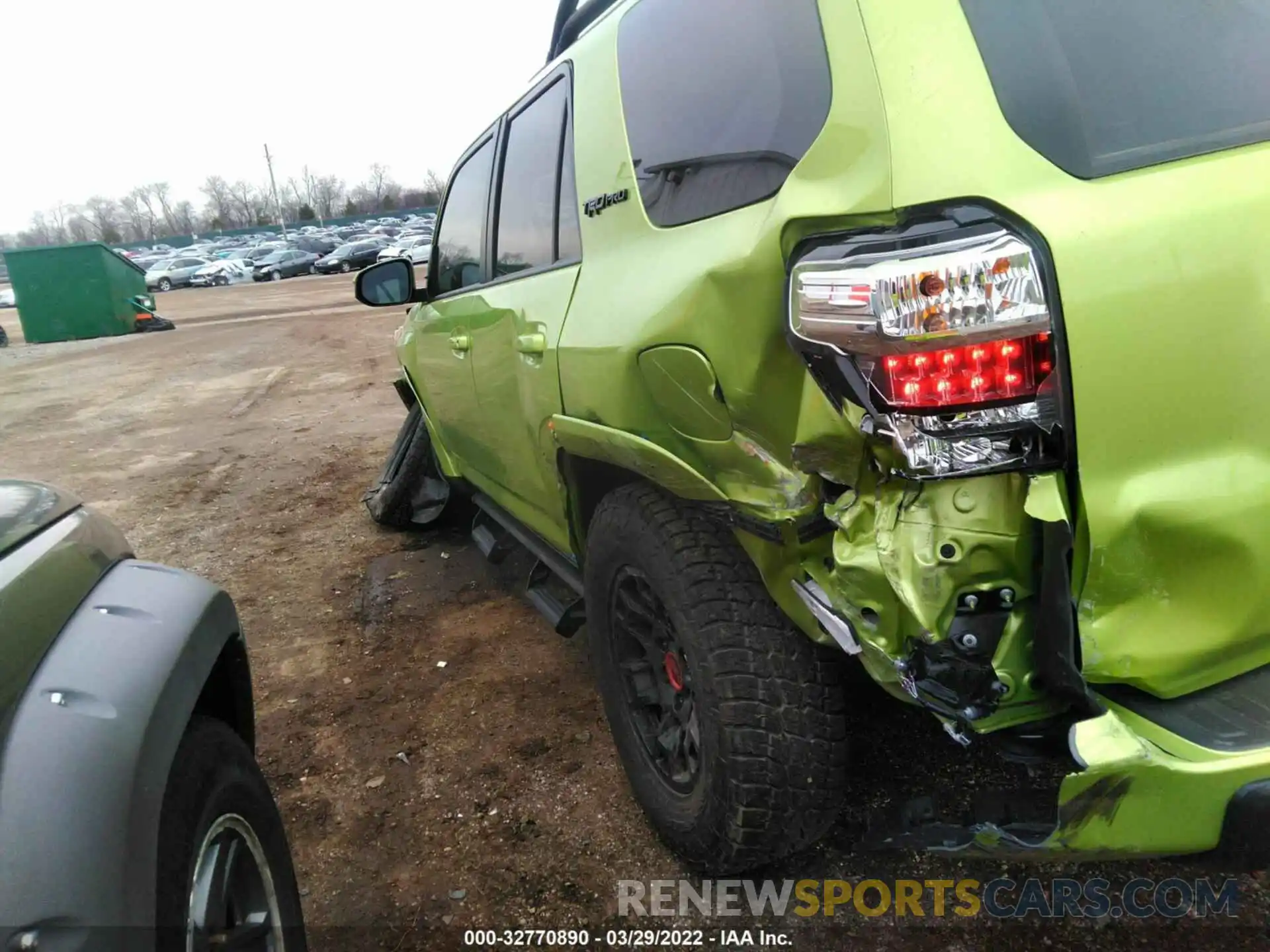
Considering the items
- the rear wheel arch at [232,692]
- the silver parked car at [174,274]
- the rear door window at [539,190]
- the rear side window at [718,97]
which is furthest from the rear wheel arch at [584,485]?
the silver parked car at [174,274]

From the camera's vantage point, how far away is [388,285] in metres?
4.19

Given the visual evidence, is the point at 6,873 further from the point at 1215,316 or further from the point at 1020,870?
the point at 1020,870

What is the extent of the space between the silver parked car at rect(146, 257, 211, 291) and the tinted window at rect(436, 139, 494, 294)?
41.4 meters

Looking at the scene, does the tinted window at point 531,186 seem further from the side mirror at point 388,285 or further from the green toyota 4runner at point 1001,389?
the side mirror at point 388,285

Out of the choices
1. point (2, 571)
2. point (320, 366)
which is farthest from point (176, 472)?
point (2, 571)

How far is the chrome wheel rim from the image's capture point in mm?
1348

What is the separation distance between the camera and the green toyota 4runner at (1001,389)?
4.05 feet

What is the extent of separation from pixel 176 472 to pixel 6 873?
6868 millimetres

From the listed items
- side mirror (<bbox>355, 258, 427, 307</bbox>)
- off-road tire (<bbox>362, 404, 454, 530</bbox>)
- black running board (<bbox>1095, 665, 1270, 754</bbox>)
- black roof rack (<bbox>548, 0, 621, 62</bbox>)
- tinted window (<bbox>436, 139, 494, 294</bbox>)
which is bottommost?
off-road tire (<bbox>362, 404, 454, 530</bbox>)

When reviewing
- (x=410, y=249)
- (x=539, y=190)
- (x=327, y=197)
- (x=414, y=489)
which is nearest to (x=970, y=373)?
(x=539, y=190)

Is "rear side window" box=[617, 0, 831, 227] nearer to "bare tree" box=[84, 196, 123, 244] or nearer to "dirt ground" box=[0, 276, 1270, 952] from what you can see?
"dirt ground" box=[0, 276, 1270, 952]

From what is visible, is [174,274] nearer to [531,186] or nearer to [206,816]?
[531,186]

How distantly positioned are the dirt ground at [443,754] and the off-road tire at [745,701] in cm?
37

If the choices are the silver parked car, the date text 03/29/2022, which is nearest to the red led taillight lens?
the date text 03/29/2022
